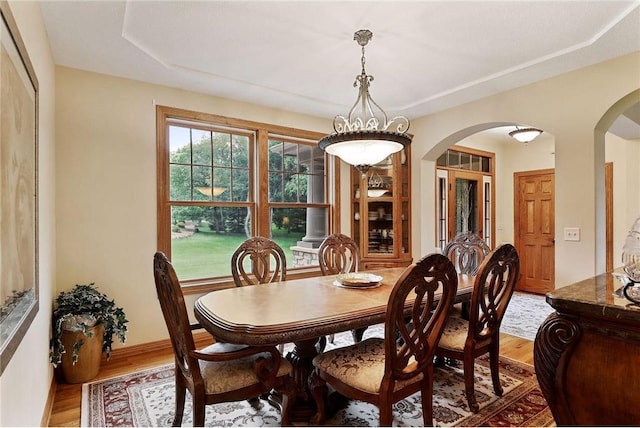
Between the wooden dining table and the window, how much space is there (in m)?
1.37

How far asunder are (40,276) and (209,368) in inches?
44.5

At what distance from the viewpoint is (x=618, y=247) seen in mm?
4855

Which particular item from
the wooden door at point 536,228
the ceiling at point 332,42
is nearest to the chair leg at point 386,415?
the ceiling at point 332,42

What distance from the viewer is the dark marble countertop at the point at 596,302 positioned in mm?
1235

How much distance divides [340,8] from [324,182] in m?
2.57

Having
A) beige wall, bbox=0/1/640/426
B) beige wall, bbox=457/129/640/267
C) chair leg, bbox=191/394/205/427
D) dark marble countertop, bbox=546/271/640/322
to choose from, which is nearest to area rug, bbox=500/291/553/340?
beige wall, bbox=0/1/640/426

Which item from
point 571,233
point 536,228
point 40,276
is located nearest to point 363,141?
point 40,276

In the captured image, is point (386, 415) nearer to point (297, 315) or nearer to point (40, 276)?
point (297, 315)

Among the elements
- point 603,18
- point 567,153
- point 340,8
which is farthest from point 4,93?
point 567,153

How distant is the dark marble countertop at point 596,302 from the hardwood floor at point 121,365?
184cm

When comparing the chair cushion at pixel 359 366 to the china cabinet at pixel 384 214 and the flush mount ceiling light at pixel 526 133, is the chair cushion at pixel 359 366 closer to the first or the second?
the china cabinet at pixel 384 214

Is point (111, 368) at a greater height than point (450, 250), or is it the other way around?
point (450, 250)

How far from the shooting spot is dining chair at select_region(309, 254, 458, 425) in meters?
1.61

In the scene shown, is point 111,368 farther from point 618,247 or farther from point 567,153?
point 618,247
